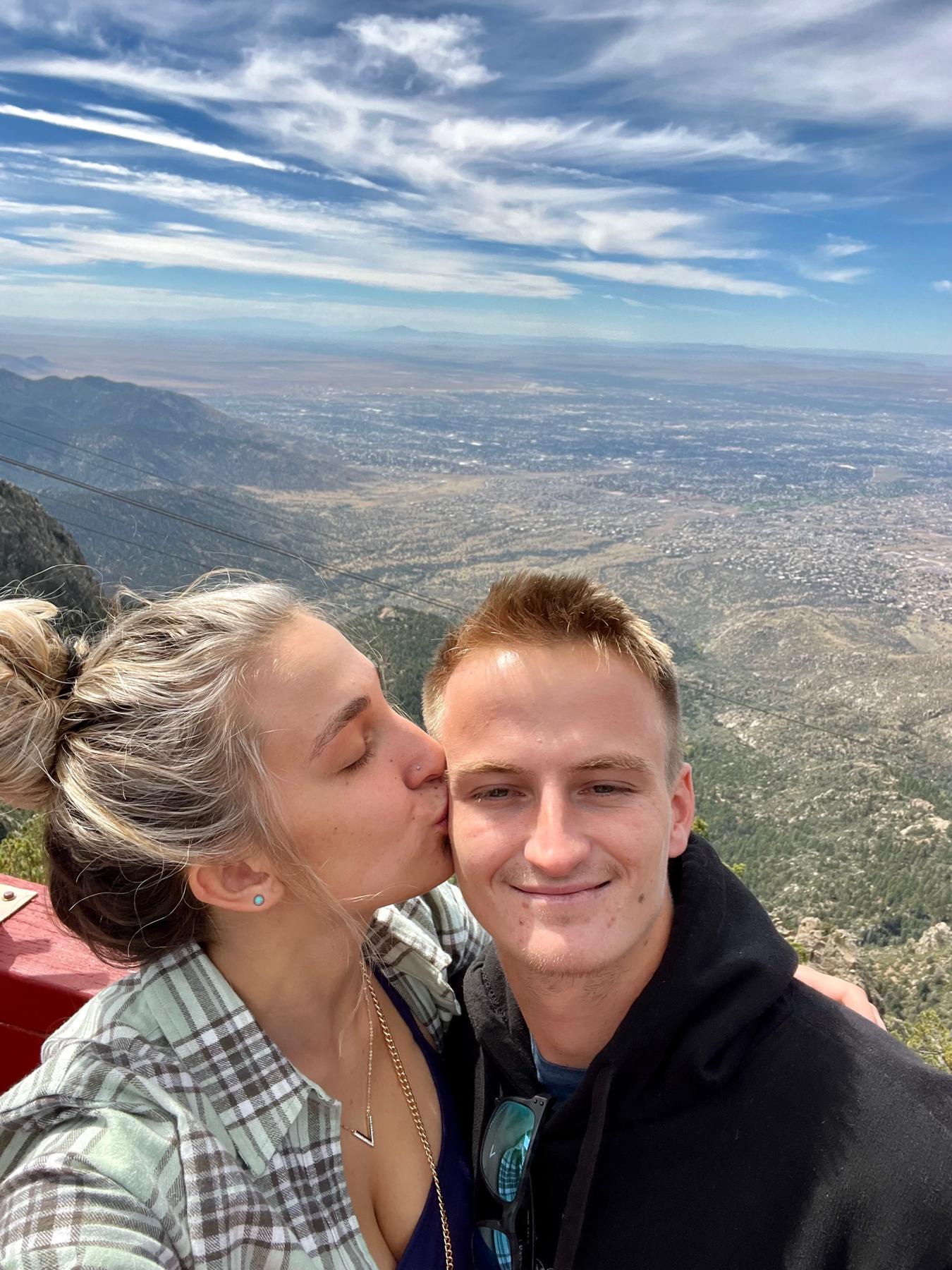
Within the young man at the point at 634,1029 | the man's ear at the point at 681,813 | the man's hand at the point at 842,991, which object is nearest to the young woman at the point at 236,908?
the young man at the point at 634,1029

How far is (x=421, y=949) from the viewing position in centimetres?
281

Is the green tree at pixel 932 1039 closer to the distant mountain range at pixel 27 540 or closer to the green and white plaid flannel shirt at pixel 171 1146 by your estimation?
the green and white plaid flannel shirt at pixel 171 1146

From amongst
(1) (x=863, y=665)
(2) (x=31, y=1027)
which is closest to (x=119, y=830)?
(2) (x=31, y=1027)

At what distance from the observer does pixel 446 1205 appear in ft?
7.63

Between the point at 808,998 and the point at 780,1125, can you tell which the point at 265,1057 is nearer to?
the point at 780,1125

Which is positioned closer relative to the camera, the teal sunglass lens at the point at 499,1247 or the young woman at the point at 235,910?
the young woman at the point at 235,910

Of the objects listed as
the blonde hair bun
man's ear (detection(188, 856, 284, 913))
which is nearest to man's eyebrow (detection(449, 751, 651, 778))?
man's ear (detection(188, 856, 284, 913))

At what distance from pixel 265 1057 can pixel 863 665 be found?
425 ft

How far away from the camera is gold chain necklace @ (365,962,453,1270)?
227 centimetres

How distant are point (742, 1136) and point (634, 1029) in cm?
35

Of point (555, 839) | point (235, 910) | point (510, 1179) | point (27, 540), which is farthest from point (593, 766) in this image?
point (27, 540)

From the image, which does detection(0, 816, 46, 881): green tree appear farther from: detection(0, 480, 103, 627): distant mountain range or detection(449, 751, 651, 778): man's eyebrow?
detection(0, 480, 103, 627): distant mountain range

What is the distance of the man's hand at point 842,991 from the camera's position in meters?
2.77

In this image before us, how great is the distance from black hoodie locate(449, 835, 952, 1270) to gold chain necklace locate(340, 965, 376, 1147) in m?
0.39
